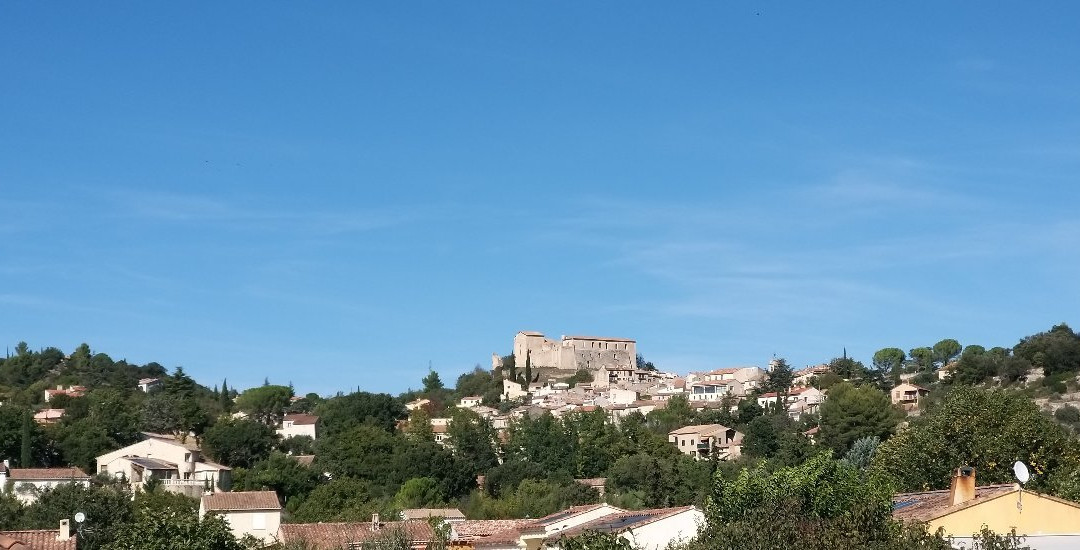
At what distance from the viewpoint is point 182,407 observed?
9962cm

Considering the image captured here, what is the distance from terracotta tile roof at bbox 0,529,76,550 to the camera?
3125 centimetres

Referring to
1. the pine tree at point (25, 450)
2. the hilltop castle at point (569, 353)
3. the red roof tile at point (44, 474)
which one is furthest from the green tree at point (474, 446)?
the hilltop castle at point (569, 353)

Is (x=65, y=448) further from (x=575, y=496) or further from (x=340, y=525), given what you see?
(x=340, y=525)

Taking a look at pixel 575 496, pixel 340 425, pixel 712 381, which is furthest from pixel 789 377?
pixel 575 496

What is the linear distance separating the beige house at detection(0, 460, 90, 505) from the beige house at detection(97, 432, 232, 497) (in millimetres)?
2818

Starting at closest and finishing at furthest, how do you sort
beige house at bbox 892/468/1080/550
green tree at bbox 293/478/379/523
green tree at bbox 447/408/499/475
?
beige house at bbox 892/468/1080/550, green tree at bbox 293/478/379/523, green tree at bbox 447/408/499/475

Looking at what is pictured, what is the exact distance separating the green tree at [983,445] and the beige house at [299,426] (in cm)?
6802

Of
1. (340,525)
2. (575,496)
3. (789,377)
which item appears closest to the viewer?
(340,525)

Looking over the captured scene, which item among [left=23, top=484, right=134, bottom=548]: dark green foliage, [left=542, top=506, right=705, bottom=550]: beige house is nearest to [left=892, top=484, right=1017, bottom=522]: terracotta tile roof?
[left=542, top=506, right=705, bottom=550]: beige house

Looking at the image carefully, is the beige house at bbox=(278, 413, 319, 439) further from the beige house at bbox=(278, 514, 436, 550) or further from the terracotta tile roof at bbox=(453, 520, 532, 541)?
the beige house at bbox=(278, 514, 436, 550)

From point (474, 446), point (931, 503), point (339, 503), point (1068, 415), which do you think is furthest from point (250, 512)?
point (1068, 415)

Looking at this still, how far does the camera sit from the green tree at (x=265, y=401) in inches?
5010

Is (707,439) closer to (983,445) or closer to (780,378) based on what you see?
(780,378)

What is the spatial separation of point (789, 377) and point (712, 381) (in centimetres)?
1808
